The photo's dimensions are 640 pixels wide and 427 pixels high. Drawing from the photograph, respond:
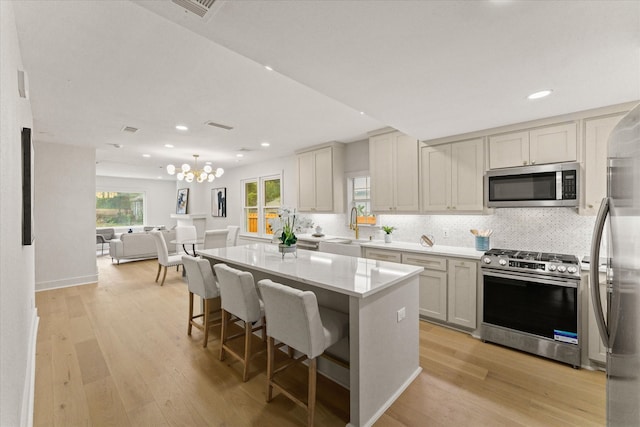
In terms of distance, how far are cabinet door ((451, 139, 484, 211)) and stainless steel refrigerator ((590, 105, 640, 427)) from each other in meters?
2.25

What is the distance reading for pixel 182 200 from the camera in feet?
32.4

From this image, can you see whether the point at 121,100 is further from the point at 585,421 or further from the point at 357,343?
the point at 585,421

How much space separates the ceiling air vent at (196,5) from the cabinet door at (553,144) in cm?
331

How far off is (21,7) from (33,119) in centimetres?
289

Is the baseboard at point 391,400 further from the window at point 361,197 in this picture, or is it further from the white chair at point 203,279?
the window at point 361,197

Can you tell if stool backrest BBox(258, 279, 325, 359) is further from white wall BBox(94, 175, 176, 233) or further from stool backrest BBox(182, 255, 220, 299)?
white wall BBox(94, 175, 176, 233)

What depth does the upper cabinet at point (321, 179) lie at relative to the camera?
16.1ft

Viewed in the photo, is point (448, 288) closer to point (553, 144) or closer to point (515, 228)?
point (515, 228)

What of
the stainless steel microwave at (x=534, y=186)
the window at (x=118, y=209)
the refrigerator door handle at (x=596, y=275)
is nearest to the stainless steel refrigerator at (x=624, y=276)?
the refrigerator door handle at (x=596, y=275)

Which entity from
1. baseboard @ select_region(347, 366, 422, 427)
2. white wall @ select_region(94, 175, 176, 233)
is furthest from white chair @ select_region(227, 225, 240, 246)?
white wall @ select_region(94, 175, 176, 233)

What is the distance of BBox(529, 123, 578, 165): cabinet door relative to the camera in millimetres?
2764

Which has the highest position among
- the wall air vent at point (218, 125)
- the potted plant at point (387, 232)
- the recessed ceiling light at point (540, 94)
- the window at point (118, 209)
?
the wall air vent at point (218, 125)

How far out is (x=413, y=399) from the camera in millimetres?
2125

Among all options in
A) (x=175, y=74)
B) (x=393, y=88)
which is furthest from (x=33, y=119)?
(x=393, y=88)
